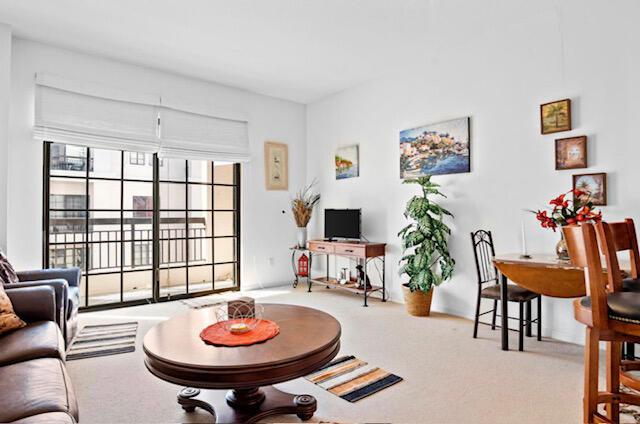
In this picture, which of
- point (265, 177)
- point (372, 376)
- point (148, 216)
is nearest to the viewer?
point (372, 376)

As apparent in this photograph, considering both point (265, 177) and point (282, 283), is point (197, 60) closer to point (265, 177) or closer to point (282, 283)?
point (265, 177)

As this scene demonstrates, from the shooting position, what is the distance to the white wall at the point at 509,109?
300cm

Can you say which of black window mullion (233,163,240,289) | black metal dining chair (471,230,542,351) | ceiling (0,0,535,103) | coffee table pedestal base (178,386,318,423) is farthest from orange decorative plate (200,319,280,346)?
black window mullion (233,163,240,289)

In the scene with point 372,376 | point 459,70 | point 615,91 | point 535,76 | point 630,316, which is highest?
point 459,70

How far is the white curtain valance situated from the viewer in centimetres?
391

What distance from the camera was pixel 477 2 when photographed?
10.4ft

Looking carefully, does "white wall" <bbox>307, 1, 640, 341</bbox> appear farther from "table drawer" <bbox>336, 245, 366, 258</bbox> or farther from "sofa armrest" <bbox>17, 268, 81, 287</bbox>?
"sofa armrest" <bbox>17, 268, 81, 287</bbox>

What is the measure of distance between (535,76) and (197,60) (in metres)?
3.41

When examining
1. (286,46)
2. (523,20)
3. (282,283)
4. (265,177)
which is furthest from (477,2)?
(282,283)

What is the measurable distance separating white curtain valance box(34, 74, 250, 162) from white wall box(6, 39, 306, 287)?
0.12 meters

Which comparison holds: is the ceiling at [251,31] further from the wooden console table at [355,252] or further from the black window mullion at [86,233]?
the wooden console table at [355,252]

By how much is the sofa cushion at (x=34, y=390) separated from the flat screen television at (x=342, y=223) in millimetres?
3613

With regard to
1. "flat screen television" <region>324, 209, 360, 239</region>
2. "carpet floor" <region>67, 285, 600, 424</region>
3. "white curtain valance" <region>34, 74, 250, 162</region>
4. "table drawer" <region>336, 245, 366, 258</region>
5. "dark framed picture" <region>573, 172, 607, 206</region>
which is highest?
"white curtain valance" <region>34, 74, 250, 162</region>

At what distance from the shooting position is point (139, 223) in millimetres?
4625
